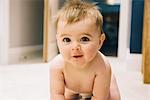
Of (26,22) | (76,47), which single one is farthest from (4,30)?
(76,47)

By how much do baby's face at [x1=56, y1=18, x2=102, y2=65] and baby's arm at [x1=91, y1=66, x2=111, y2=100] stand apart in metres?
0.07

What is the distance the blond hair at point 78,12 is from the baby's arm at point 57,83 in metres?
0.15

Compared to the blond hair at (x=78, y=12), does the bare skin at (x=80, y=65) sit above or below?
below

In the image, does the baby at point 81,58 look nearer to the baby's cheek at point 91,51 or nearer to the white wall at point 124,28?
the baby's cheek at point 91,51

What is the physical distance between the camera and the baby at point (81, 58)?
0.76m

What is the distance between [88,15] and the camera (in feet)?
2.55

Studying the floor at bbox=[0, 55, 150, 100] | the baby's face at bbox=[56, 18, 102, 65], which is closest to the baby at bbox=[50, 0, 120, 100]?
the baby's face at bbox=[56, 18, 102, 65]

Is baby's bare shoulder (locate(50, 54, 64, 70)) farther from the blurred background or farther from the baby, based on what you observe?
the blurred background

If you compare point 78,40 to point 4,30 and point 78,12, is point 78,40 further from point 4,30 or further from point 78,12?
point 4,30

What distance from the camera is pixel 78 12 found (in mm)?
777

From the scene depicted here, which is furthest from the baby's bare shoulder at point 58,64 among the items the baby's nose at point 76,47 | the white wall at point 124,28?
the white wall at point 124,28

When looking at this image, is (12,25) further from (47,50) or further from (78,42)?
(78,42)

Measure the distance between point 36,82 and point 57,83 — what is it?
2.30ft

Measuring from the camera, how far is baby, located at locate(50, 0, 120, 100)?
2.48 ft
